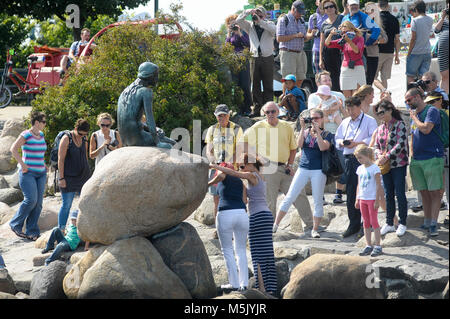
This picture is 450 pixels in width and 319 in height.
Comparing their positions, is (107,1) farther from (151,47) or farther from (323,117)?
(323,117)

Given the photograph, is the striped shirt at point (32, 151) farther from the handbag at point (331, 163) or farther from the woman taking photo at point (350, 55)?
the woman taking photo at point (350, 55)

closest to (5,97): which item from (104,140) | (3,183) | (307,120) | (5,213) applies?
(3,183)

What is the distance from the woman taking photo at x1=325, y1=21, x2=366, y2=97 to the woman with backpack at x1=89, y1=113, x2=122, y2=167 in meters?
4.03

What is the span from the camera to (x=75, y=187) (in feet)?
34.7

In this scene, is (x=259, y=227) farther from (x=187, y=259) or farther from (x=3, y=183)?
(x=3, y=183)

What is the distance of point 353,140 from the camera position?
9.48m

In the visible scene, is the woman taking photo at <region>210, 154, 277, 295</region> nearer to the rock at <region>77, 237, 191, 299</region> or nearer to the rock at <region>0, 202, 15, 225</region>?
the rock at <region>77, 237, 191, 299</region>

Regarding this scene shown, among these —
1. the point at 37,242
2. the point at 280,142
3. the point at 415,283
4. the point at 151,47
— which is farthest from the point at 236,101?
the point at 415,283

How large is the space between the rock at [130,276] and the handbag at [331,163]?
9.65ft

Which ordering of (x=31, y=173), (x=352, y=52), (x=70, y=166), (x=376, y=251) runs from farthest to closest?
(x=352, y=52), (x=31, y=173), (x=70, y=166), (x=376, y=251)

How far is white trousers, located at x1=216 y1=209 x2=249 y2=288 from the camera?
796 centimetres

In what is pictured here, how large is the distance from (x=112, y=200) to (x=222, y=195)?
4.19 ft

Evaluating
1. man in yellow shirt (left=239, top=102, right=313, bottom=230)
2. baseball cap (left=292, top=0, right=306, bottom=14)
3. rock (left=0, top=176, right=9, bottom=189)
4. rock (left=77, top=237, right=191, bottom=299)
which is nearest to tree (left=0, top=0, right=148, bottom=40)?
rock (left=0, top=176, right=9, bottom=189)

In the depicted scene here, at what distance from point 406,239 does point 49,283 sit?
4496 mm
